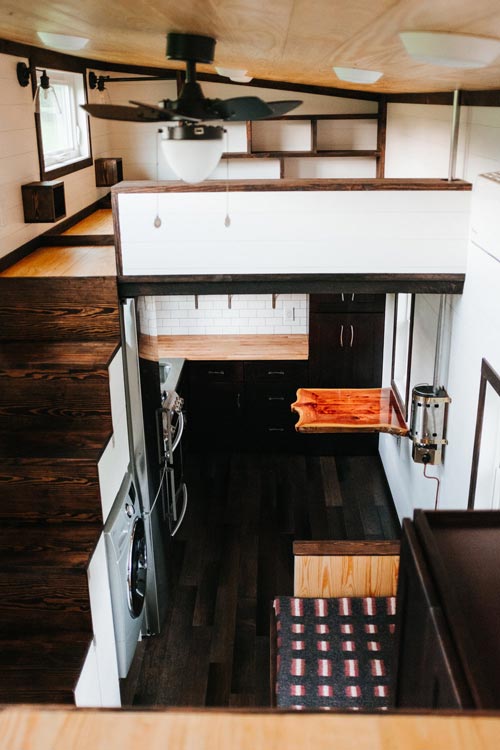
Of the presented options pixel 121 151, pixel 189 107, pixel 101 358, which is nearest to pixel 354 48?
pixel 189 107

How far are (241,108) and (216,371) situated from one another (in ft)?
17.7

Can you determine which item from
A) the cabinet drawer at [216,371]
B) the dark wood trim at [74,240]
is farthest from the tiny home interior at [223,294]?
the cabinet drawer at [216,371]

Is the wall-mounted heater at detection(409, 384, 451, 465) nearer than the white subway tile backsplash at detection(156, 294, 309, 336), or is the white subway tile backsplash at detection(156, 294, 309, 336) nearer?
the wall-mounted heater at detection(409, 384, 451, 465)

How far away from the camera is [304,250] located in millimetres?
4484

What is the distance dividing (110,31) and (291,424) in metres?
5.50

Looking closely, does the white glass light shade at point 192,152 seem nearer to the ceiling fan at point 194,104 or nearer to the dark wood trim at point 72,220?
the ceiling fan at point 194,104

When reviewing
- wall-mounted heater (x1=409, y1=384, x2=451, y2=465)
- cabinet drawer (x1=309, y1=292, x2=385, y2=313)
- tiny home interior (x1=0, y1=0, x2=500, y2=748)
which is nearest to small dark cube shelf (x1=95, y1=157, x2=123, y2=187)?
tiny home interior (x1=0, y1=0, x2=500, y2=748)

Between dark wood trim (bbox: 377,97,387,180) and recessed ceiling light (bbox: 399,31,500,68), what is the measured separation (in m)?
4.99

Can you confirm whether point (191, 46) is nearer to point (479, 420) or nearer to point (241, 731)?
point (241, 731)

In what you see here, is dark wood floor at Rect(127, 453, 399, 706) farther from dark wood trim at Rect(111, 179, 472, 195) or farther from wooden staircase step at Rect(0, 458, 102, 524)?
dark wood trim at Rect(111, 179, 472, 195)

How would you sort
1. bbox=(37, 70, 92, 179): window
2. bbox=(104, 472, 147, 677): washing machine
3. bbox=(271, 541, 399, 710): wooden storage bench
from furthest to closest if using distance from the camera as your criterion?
1. bbox=(37, 70, 92, 179): window
2. bbox=(104, 472, 147, 677): washing machine
3. bbox=(271, 541, 399, 710): wooden storage bench

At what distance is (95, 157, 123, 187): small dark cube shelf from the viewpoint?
671cm

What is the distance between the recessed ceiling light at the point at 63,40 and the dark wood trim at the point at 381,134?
3774 millimetres

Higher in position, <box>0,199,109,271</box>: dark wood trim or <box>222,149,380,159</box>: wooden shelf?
<box>222,149,380,159</box>: wooden shelf
